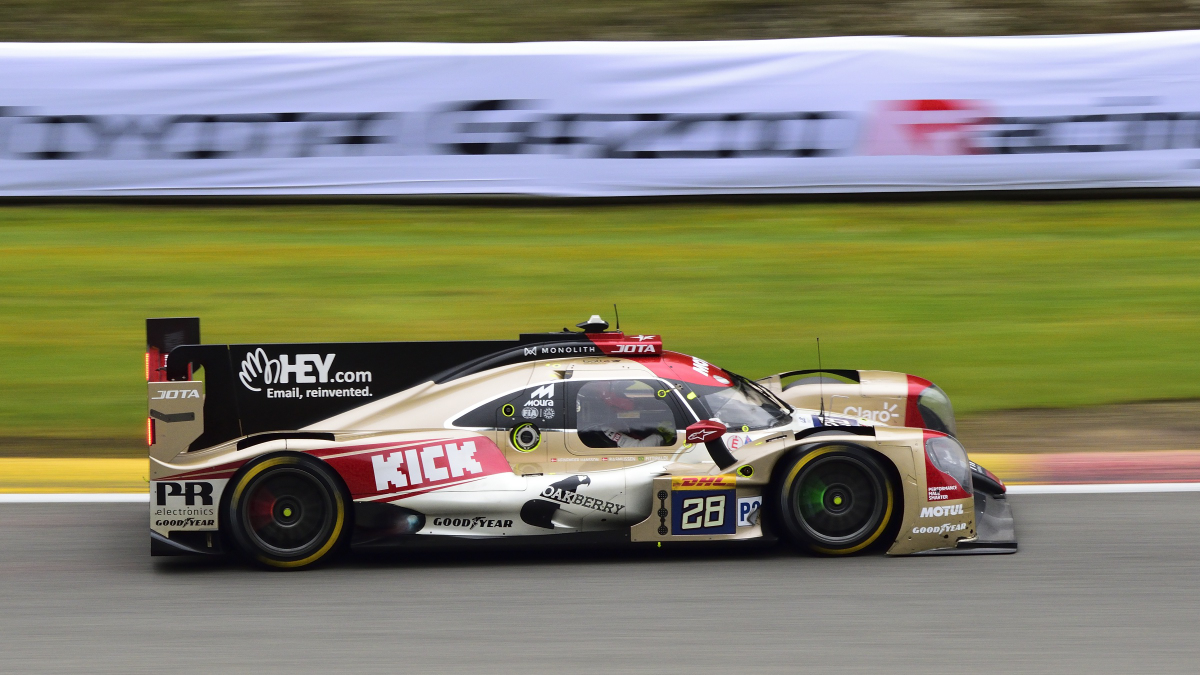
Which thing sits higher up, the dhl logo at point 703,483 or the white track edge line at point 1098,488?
the dhl logo at point 703,483

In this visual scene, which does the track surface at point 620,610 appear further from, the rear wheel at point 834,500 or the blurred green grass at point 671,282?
the blurred green grass at point 671,282

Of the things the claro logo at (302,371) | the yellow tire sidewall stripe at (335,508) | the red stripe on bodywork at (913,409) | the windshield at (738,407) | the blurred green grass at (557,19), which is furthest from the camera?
the blurred green grass at (557,19)

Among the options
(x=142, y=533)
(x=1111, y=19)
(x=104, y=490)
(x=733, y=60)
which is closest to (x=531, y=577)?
(x=142, y=533)

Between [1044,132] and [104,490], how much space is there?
8.54 meters

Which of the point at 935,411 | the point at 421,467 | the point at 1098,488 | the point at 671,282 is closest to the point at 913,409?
the point at 935,411

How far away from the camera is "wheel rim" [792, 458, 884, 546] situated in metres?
6.04

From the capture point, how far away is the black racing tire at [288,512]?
19.5 feet

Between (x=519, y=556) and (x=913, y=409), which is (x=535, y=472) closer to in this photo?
(x=519, y=556)

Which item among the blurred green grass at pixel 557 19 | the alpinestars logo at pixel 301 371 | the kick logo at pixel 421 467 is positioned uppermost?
the blurred green grass at pixel 557 19

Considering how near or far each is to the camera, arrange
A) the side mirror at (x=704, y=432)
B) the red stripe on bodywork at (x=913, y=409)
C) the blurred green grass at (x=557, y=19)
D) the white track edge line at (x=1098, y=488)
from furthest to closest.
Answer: the blurred green grass at (x=557, y=19), the white track edge line at (x=1098, y=488), the red stripe on bodywork at (x=913, y=409), the side mirror at (x=704, y=432)

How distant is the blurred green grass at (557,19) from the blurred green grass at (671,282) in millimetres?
2611

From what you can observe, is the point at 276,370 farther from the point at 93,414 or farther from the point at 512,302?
the point at 512,302

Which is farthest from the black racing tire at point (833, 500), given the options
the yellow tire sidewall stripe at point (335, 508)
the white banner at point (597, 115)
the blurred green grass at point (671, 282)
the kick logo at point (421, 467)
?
the white banner at point (597, 115)

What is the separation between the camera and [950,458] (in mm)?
6102
